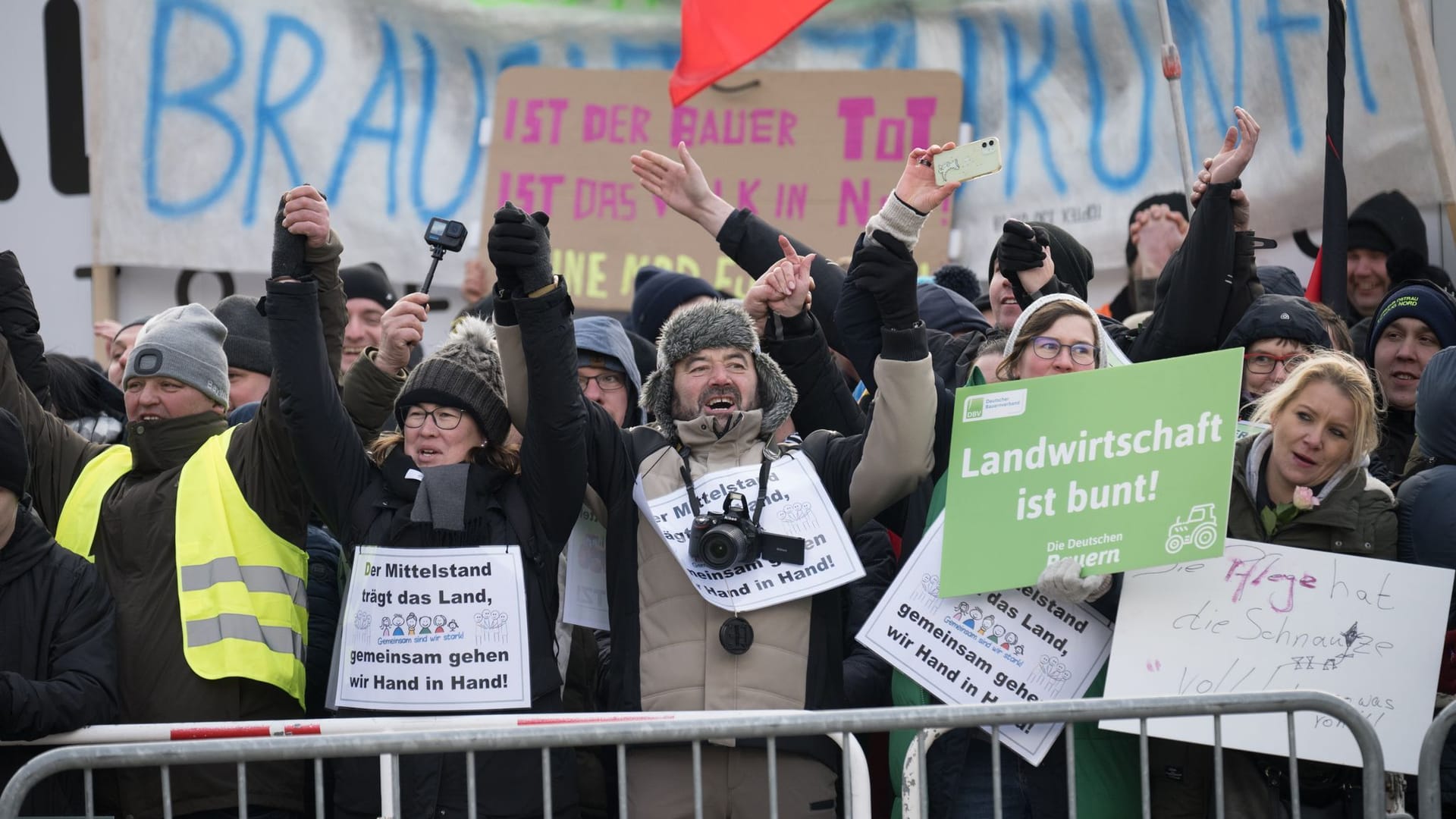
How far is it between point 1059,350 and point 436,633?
5.18 ft

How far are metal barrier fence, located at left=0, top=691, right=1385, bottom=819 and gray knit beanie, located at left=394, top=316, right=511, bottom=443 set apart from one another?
1.03m

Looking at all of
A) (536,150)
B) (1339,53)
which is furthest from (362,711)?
(536,150)

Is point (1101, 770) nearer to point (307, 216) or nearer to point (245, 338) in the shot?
point (307, 216)

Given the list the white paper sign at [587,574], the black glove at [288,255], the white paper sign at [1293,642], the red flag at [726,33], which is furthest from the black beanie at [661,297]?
the white paper sign at [1293,642]

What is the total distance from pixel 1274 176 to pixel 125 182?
540 cm

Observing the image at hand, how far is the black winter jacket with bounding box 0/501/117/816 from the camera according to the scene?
3.51 meters

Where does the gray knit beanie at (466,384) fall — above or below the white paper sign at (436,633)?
above

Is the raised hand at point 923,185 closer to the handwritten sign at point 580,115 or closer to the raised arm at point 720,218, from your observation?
the raised arm at point 720,218

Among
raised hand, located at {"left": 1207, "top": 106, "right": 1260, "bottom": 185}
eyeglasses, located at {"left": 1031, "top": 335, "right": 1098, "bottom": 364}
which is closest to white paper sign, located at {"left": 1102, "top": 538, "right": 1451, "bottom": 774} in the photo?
eyeglasses, located at {"left": 1031, "top": 335, "right": 1098, "bottom": 364}

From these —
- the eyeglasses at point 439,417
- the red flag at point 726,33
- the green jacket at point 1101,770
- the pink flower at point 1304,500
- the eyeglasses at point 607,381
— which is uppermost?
the red flag at point 726,33

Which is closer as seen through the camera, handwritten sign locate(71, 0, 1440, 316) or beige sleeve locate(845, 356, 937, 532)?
beige sleeve locate(845, 356, 937, 532)

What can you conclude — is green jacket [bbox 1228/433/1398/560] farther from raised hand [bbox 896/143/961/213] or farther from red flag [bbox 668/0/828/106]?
red flag [bbox 668/0/828/106]

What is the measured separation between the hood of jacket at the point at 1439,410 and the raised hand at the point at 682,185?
1.92 metres

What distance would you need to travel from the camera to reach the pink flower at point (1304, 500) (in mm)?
3572
